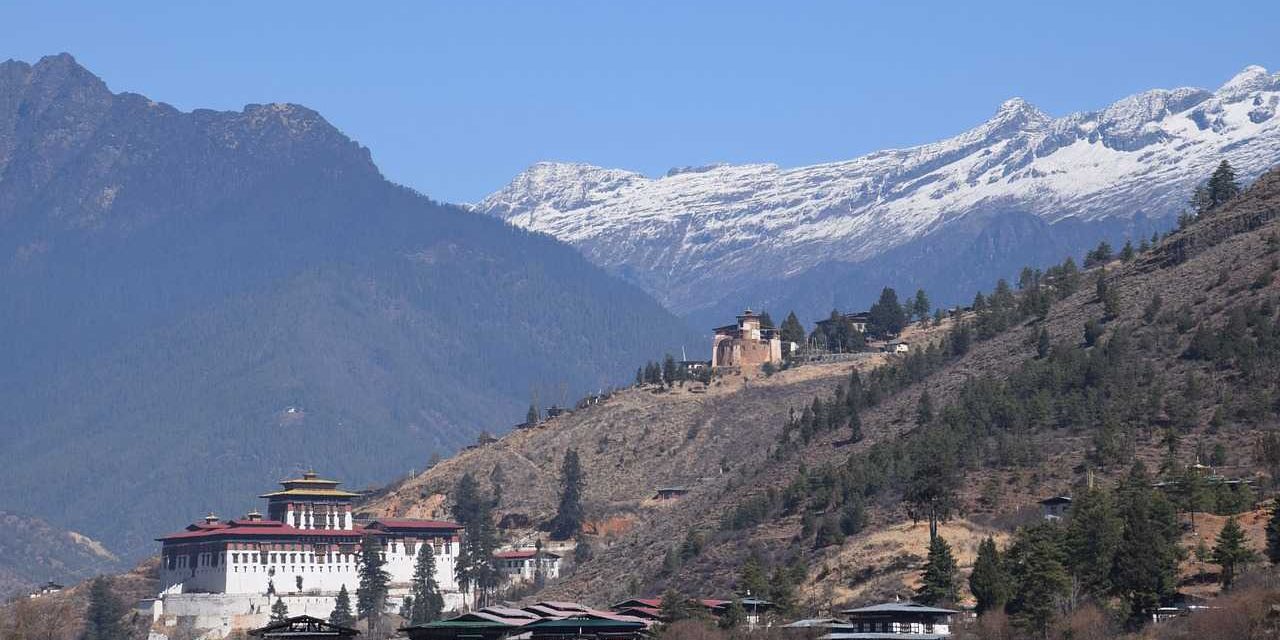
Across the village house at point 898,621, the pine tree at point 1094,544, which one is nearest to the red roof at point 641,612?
the village house at point 898,621

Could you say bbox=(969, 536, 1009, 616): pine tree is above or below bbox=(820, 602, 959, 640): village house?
above

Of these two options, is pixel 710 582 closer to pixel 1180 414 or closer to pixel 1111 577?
pixel 1180 414

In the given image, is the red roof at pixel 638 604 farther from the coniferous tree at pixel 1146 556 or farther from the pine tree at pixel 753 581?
the coniferous tree at pixel 1146 556

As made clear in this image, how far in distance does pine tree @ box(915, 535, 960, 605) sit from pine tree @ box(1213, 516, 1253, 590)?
17.2m

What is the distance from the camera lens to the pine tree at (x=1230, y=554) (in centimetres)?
13962

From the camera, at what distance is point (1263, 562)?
471 feet

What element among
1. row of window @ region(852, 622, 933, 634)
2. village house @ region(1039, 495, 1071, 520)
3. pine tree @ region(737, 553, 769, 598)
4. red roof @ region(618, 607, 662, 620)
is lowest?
row of window @ region(852, 622, 933, 634)

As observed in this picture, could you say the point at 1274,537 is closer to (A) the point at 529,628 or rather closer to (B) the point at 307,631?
(A) the point at 529,628

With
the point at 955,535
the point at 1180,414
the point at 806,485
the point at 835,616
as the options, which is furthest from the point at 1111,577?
the point at 806,485

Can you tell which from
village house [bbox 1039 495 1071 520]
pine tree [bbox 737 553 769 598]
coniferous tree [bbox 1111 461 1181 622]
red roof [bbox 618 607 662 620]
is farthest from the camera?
village house [bbox 1039 495 1071 520]

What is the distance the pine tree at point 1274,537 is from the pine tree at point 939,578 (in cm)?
1919

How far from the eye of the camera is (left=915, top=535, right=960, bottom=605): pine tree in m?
153

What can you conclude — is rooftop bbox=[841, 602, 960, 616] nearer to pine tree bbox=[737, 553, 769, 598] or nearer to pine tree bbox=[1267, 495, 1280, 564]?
pine tree bbox=[1267, 495, 1280, 564]

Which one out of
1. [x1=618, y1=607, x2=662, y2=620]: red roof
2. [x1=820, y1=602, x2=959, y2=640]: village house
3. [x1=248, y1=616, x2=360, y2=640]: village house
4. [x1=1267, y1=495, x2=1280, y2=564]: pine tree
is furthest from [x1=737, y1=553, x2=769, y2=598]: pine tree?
[x1=1267, y1=495, x2=1280, y2=564]: pine tree
